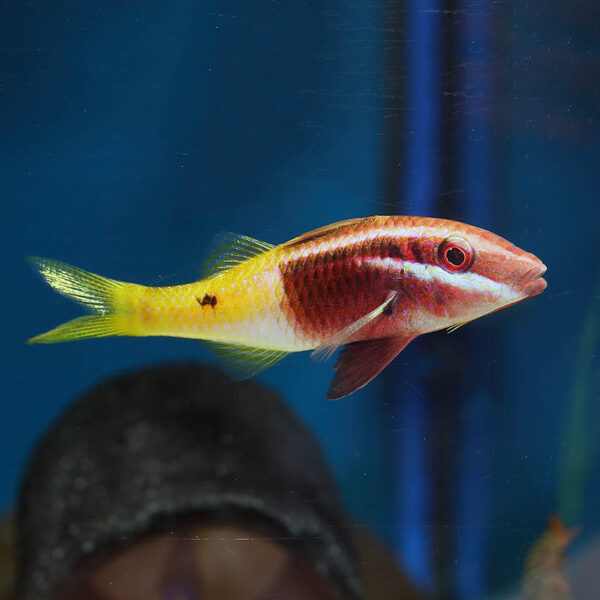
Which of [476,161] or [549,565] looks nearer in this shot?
[476,161]

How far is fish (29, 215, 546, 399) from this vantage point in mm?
802

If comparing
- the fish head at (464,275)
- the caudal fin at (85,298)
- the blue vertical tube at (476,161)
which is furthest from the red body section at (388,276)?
the caudal fin at (85,298)

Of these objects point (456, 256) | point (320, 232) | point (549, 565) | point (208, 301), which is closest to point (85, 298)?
point (208, 301)

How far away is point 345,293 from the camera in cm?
81

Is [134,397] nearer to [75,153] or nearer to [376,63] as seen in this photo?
[75,153]

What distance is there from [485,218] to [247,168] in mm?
362

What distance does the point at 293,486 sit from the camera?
0.96m

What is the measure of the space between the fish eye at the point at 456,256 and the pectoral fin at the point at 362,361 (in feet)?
0.36

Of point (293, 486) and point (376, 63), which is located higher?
point (376, 63)

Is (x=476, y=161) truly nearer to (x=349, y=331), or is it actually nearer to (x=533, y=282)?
(x=533, y=282)

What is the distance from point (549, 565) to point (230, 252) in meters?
0.75

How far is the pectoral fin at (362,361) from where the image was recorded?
834mm

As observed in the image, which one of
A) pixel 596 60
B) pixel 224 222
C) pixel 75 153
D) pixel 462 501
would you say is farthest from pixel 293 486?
pixel 596 60

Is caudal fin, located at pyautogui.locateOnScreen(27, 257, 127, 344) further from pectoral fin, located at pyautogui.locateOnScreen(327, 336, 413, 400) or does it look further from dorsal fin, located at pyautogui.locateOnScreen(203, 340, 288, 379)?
pectoral fin, located at pyautogui.locateOnScreen(327, 336, 413, 400)
